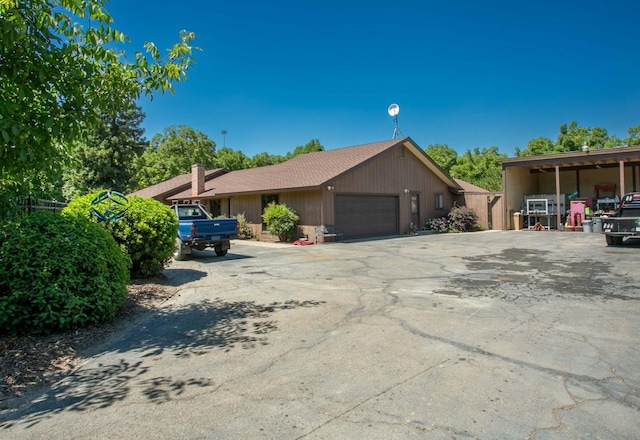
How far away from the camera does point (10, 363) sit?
4215mm

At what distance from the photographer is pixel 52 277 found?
16.6ft

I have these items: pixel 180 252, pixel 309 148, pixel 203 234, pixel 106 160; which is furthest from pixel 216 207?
pixel 309 148

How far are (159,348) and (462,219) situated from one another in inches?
904

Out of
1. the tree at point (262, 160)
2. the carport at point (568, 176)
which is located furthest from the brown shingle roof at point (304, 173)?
the tree at point (262, 160)

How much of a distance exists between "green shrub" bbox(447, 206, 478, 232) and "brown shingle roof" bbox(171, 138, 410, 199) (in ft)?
19.3

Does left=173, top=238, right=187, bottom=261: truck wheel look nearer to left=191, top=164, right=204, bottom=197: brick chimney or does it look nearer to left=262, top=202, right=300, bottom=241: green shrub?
left=262, top=202, right=300, bottom=241: green shrub

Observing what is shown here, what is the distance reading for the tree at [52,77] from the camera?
4230 millimetres

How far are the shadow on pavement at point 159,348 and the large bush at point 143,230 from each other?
258 centimetres

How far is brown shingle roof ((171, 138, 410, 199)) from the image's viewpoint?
1962 cm

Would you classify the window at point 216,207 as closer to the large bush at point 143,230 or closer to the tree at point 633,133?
the large bush at point 143,230

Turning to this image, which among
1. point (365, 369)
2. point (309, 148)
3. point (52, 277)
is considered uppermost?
point (309, 148)

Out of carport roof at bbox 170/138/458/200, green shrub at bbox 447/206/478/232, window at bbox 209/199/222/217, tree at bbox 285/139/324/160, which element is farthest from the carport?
tree at bbox 285/139/324/160

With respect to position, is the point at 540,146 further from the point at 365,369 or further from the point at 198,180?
the point at 365,369

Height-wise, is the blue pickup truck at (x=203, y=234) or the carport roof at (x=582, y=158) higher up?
the carport roof at (x=582, y=158)
